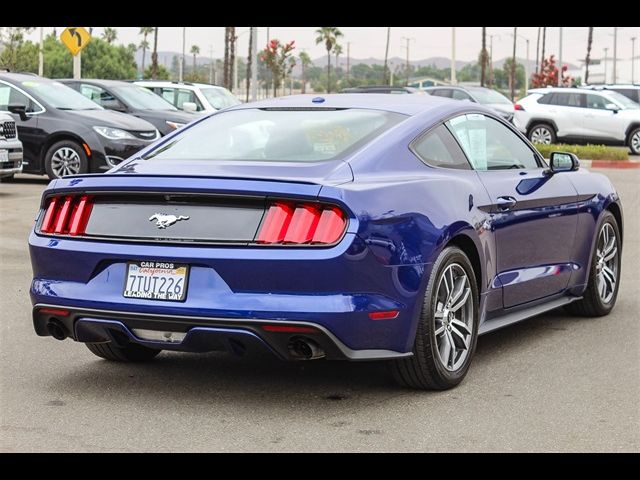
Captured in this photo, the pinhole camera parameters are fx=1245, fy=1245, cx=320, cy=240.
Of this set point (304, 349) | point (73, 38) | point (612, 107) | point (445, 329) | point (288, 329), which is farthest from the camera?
point (612, 107)

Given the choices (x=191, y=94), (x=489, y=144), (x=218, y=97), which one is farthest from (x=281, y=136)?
(x=218, y=97)

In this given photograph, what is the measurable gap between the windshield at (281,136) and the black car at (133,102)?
1463 cm

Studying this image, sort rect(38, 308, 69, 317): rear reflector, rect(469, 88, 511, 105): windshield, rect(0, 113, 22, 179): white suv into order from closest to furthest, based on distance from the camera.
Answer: rect(38, 308, 69, 317): rear reflector → rect(0, 113, 22, 179): white suv → rect(469, 88, 511, 105): windshield

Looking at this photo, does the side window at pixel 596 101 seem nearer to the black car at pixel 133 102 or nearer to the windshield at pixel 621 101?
the windshield at pixel 621 101

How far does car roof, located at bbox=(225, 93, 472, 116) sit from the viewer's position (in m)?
6.75

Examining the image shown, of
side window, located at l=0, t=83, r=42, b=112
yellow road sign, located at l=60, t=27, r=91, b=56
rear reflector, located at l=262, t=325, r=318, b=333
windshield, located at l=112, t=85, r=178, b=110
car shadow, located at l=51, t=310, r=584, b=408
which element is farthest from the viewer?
yellow road sign, located at l=60, t=27, r=91, b=56

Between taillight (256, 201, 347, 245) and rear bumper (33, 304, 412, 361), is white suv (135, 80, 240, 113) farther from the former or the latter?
taillight (256, 201, 347, 245)

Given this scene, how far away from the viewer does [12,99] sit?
18.9 meters

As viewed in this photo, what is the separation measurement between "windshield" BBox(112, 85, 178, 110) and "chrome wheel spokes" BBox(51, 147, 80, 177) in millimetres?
4053

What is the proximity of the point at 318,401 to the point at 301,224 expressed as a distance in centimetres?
97

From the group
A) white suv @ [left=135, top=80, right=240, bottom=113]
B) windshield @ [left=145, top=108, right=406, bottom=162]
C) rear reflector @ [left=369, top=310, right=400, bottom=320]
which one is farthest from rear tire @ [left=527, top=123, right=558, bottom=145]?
rear reflector @ [left=369, top=310, right=400, bottom=320]

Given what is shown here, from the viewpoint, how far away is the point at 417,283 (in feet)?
19.1

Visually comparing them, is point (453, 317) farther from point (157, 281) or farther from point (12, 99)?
point (12, 99)

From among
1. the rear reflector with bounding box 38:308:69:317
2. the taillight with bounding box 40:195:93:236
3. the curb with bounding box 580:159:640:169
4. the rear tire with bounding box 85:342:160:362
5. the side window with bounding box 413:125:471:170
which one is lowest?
the rear tire with bounding box 85:342:160:362
